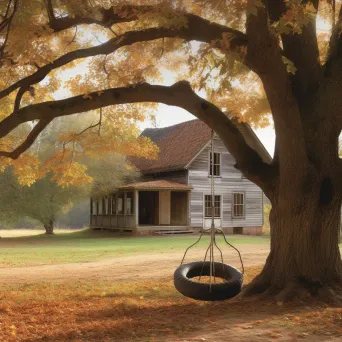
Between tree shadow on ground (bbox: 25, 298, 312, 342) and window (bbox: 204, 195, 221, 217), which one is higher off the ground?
window (bbox: 204, 195, 221, 217)

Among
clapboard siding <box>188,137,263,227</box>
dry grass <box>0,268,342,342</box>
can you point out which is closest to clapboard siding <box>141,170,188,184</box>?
clapboard siding <box>188,137,263,227</box>

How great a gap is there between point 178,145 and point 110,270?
22.5m

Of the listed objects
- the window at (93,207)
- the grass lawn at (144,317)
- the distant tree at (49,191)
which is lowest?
the grass lawn at (144,317)

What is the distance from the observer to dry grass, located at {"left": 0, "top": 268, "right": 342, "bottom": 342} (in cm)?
699

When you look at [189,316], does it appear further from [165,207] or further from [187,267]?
[165,207]

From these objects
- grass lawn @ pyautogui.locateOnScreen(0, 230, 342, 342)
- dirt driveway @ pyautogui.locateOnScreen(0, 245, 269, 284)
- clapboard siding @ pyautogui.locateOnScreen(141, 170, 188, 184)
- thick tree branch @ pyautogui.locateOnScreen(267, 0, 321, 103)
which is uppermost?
thick tree branch @ pyautogui.locateOnScreen(267, 0, 321, 103)

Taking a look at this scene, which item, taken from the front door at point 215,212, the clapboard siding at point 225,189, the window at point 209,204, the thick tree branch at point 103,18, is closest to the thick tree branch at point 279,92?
the thick tree branch at point 103,18

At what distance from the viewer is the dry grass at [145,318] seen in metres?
6.99

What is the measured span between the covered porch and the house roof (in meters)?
1.53

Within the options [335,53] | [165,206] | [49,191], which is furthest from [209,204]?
[335,53]

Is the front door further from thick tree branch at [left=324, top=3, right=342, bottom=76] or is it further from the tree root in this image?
thick tree branch at [left=324, top=3, right=342, bottom=76]

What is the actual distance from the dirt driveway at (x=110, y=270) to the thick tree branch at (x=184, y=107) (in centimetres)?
464

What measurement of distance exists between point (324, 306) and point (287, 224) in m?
1.61

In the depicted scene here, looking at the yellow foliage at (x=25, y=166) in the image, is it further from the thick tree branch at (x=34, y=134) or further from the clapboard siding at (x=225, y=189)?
the clapboard siding at (x=225, y=189)
